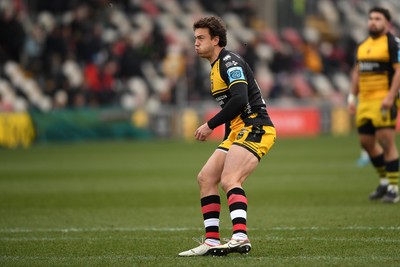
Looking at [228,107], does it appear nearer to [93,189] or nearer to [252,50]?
[93,189]

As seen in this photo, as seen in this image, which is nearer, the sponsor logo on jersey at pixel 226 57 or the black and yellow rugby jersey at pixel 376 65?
the sponsor logo on jersey at pixel 226 57

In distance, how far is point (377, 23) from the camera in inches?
495

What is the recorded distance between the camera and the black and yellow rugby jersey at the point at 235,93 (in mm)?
8234

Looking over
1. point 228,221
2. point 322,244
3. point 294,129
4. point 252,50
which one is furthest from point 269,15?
point 322,244

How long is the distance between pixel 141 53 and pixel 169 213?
61.8 feet

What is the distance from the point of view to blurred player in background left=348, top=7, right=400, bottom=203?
12.6 m

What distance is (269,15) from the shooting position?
36875mm

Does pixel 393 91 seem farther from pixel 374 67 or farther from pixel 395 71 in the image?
pixel 374 67

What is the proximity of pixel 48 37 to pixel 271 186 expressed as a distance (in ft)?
47.5

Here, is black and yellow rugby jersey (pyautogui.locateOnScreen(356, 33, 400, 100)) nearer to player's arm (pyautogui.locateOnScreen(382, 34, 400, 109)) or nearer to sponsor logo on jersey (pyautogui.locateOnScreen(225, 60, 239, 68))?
player's arm (pyautogui.locateOnScreen(382, 34, 400, 109))

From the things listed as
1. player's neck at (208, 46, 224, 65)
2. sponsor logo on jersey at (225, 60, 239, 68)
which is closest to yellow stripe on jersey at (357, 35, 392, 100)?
player's neck at (208, 46, 224, 65)

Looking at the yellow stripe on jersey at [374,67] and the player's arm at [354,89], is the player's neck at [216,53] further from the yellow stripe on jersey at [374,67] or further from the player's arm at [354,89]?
the player's arm at [354,89]

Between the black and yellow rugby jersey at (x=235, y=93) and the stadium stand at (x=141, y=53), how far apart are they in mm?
17406

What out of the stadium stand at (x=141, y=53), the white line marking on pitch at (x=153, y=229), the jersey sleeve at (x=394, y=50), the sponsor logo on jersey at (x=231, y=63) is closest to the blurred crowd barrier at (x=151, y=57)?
the stadium stand at (x=141, y=53)
